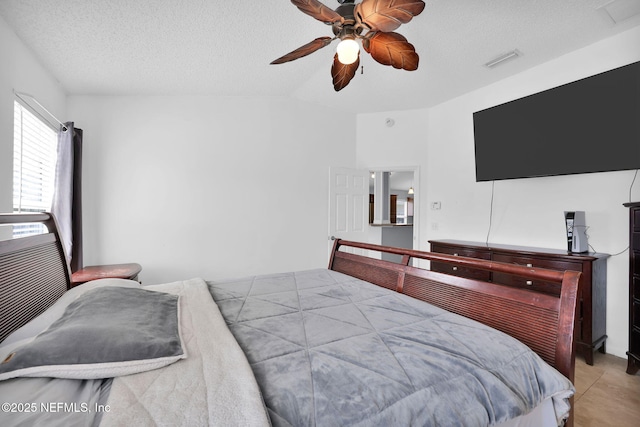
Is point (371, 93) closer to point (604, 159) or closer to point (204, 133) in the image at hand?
point (204, 133)

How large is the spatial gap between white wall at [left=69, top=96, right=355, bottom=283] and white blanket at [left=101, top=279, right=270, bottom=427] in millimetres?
2698

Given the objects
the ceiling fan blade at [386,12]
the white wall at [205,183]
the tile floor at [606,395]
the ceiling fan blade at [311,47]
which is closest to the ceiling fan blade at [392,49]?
the ceiling fan blade at [386,12]

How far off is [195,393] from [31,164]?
9.77 feet

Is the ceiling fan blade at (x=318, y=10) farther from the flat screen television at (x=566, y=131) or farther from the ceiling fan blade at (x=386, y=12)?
the flat screen television at (x=566, y=131)

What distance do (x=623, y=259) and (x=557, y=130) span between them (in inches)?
48.8

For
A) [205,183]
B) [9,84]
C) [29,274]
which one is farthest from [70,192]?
[29,274]

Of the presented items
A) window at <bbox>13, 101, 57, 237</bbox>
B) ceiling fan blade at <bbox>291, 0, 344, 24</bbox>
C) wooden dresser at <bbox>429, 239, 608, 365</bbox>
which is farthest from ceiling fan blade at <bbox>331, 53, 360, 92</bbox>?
window at <bbox>13, 101, 57, 237</bbox>

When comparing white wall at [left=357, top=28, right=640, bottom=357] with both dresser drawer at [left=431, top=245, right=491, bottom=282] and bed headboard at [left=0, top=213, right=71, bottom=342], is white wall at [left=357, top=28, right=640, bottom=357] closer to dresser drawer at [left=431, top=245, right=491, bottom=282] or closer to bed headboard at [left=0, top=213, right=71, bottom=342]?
dresser drawer at [left=431, top=245, right=491, bottom=282]

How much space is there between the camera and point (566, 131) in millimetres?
2535

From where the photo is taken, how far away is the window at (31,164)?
2.23 m

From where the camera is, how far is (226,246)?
355 centimetres

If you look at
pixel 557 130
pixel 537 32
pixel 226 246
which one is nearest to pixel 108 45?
pixel 226 246

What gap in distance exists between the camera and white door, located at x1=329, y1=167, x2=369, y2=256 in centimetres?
411

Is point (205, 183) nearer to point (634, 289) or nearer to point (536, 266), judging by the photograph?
point (536, 266)
